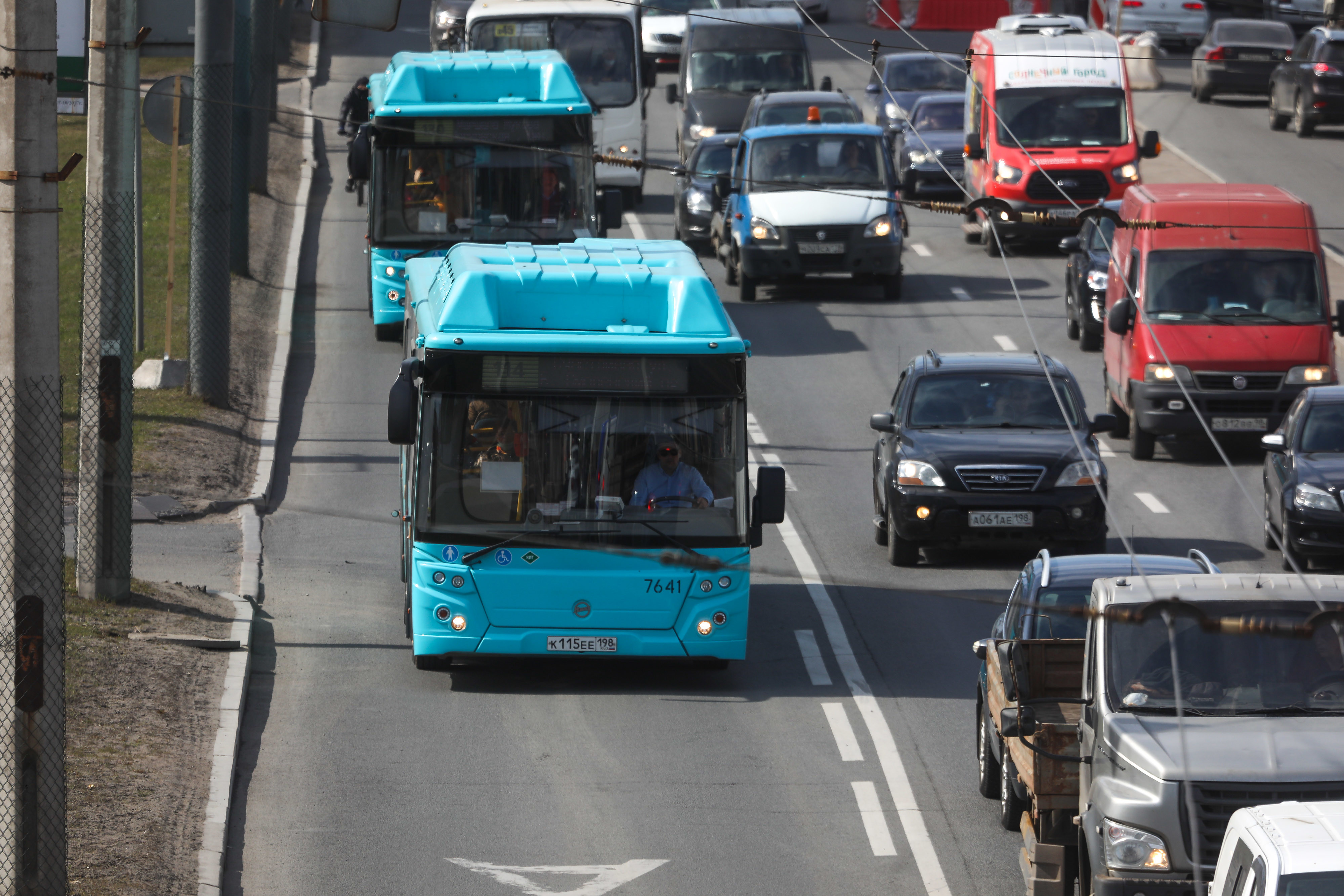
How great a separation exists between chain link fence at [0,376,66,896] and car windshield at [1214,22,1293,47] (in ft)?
144

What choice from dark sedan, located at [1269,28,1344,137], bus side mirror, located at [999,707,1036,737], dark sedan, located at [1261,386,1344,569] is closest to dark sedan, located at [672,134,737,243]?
dark sedan, located at [1261,386,1344,569]

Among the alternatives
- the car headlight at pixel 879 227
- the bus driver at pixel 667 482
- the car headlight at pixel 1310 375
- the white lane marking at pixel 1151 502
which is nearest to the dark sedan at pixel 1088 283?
the car headlight at pixel 879 227

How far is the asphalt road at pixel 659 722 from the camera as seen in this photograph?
11.1m

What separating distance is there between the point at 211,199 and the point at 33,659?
45.3 ft

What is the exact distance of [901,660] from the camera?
612 inches

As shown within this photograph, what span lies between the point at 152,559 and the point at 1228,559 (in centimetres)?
942

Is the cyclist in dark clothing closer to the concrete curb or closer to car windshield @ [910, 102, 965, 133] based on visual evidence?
car windshield @ [910, 102, 965, 133]

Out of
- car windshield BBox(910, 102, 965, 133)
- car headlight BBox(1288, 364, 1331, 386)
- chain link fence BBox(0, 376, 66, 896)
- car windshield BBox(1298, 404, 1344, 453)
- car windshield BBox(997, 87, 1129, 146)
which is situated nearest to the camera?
chain link fence BBox(0, 376, 66, 896)

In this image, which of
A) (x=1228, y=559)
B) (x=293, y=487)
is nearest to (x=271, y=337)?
(x=293, y=487)

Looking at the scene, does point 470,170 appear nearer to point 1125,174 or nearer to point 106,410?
point 106,410

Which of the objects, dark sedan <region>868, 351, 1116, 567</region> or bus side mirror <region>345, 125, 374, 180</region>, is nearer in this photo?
dark sedan <region>868, 351, 1116, 567</region>

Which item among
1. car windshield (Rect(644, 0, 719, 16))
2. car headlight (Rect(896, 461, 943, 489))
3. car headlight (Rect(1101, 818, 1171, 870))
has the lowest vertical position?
car headlight (Rect(896, 461, 943, 489))

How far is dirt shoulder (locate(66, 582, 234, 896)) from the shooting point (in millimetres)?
10727

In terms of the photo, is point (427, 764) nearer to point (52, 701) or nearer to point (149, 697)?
point (149, 697)
